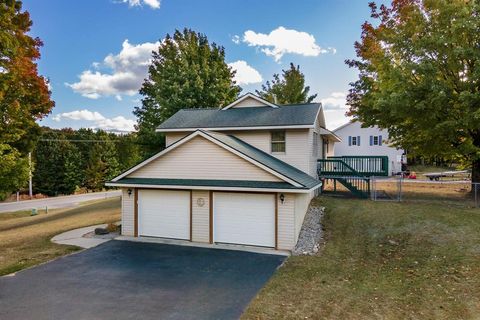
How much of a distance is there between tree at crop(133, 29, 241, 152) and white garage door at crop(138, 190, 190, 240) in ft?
44.5

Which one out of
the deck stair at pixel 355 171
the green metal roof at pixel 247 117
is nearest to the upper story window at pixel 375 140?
the deck stair at pixel 355 171

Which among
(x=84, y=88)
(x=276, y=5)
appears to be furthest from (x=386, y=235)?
(x=84, y=88)

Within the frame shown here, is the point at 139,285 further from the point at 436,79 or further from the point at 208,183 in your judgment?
the point at 436,79

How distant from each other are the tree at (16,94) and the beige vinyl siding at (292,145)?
12363 millimetres

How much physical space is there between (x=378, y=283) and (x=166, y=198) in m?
9.36

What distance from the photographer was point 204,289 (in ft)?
28.5

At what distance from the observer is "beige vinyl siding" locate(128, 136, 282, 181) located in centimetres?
1347

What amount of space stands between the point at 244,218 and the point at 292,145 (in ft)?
19.1

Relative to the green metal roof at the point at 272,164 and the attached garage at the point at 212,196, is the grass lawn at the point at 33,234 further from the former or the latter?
the green metal roof at the point at 272,164

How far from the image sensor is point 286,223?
41.3 ft

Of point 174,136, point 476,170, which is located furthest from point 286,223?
point 476,170

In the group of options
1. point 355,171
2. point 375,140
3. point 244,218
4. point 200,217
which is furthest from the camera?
point 375,140

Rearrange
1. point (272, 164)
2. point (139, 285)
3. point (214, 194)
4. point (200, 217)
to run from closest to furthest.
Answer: point (139, 285), point (214, 194), point (200, 217), point (272, 164)

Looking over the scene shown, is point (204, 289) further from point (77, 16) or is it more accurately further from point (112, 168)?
point (112, 168)
